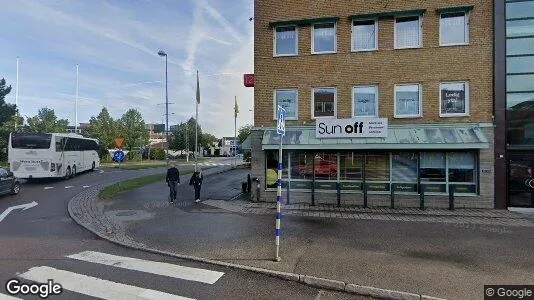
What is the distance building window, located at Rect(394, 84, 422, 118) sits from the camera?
14162 millimetres

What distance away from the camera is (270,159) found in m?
15.1

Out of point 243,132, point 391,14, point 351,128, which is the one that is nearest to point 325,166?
point 351,128

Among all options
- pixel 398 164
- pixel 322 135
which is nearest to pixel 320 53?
pixel 322 135

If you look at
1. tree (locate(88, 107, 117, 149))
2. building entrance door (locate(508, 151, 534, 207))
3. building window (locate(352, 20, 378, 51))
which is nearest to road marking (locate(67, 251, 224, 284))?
building window (locate(352, 20, 378, 51))

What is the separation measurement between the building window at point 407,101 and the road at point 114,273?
1055cm

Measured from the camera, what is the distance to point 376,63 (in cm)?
1438

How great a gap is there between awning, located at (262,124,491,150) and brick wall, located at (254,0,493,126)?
382 mm

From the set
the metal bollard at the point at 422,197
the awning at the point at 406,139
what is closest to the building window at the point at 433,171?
the metal bollard at the point at 422,197

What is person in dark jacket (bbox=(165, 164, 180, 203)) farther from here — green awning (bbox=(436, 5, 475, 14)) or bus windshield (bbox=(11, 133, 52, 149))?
green awning (bbox=(436, 5, 475, 14))

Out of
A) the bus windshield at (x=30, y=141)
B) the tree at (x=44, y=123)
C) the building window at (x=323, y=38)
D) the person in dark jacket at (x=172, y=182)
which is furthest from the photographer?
the tree at (x=44, y=123)

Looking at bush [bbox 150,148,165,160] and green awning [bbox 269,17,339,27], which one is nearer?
green awning [bbox 269,17,339,27]

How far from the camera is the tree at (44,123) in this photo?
162ft

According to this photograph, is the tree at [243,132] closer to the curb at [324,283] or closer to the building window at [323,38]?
the building window at [323,38]

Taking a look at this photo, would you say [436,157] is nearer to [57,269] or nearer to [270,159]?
[270,159]
